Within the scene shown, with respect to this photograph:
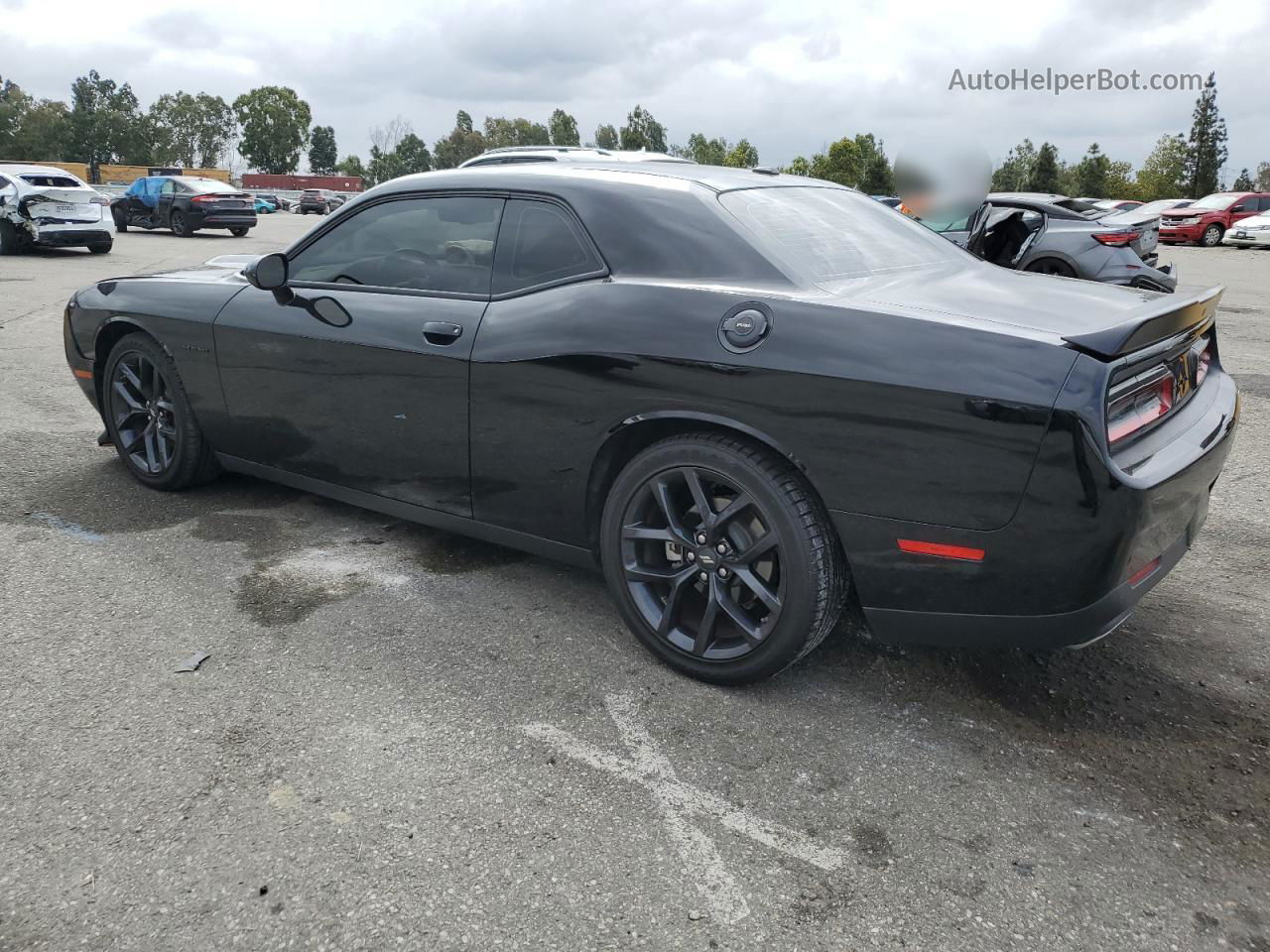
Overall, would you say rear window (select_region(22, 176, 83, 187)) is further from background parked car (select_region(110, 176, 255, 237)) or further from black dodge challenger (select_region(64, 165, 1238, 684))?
black dodge challenger (select_region(64, 165, 1238, 684))

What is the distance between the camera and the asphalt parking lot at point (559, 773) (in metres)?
2.05

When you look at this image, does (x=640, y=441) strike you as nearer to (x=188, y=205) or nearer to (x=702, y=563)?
(x=702, y=563)

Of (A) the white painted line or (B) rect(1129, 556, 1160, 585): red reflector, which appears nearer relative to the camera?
(A) the white painted line

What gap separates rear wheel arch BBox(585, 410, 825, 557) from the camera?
8.87 feet

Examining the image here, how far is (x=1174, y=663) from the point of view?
313 cm

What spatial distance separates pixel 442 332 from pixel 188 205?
23605 mm

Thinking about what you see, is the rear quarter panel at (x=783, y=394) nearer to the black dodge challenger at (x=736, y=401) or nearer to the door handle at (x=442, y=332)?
the black dodge challenger at (x=736, y=401)

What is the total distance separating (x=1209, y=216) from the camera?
92.5ft

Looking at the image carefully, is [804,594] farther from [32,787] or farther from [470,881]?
Result: [32,787]

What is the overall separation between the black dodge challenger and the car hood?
0.02m

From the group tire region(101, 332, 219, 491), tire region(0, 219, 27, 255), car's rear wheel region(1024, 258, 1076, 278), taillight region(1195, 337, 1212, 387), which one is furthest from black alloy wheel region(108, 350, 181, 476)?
tire region(0, 219, 27, 255)

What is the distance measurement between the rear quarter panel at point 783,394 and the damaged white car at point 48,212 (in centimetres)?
1742

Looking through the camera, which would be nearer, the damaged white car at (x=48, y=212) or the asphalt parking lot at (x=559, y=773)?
the asphalt parking lot at (x=559, y=773)

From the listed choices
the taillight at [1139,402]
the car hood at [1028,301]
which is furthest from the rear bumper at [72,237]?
the taillight at [1139,402]
